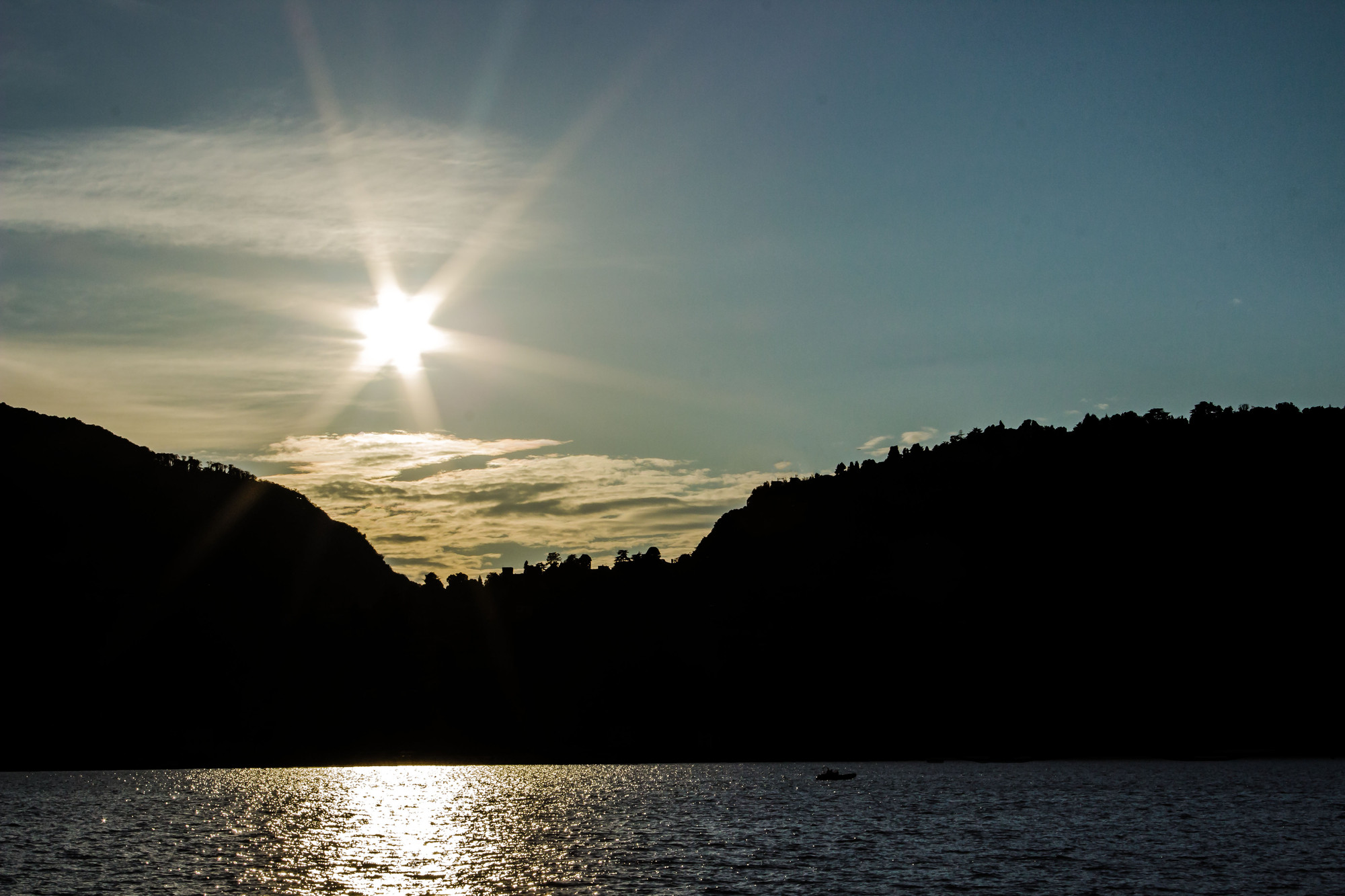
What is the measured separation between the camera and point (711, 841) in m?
84.9

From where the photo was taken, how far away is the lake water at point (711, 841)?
63719 mm

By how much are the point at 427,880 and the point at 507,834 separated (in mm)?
31225

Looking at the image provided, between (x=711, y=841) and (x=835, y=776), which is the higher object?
(x=835, y=776)

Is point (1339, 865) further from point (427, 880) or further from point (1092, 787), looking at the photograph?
point (1092, 787)

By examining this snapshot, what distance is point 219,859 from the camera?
77812 millimetres

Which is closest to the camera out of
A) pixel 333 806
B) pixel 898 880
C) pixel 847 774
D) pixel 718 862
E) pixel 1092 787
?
pixel 898 880

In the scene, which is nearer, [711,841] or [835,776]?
[711,841]

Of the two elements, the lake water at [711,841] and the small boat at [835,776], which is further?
the small boat at [835,776]

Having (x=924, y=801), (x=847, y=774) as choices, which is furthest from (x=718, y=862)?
(x=847, y=774)

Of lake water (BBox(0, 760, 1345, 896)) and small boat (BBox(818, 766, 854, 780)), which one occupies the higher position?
small boat (BBox(818, 766, 854, 780))

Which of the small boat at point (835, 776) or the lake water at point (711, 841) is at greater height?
the small boat at point (835, 776)

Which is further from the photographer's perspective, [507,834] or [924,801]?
[924,801]

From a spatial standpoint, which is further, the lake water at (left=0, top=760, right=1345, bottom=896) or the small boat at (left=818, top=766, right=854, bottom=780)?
the small boat at (left=818, top=766, right=854, bottom=780)

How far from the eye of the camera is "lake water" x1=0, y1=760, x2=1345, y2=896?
2509 inches
